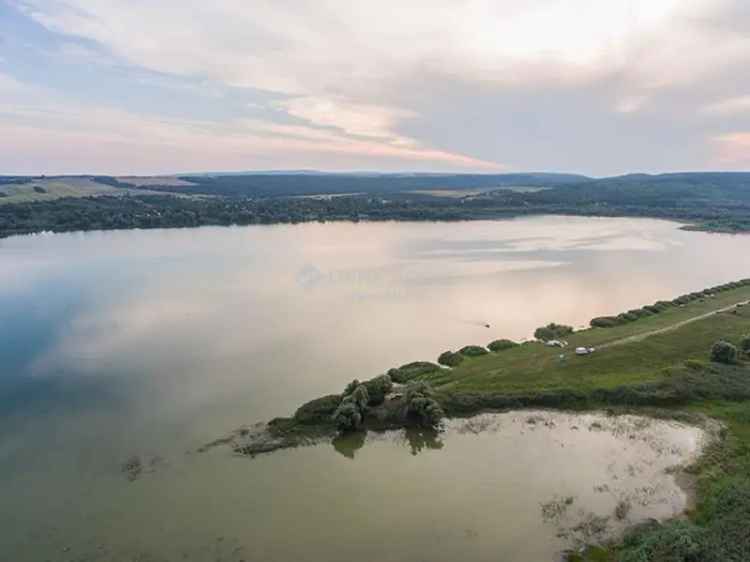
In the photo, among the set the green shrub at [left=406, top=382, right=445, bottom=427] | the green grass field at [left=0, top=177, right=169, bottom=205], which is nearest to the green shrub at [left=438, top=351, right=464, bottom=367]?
the green shrub at [left=406, top=382, right=445, bottom=427]

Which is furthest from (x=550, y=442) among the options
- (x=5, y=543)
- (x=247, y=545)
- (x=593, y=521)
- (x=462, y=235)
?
(x=462, y=235)

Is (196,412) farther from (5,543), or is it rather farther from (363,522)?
(363,522)

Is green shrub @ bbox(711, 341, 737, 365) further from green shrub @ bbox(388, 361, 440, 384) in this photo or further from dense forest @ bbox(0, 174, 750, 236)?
dense forest @ bbox(0, 174, 750, 236)

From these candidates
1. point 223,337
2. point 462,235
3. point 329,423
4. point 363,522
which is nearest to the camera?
point 363,522

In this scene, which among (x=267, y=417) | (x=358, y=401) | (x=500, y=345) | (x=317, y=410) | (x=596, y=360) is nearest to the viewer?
(x=358, y=401)

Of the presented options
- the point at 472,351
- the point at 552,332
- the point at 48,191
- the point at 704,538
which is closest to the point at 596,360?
the point at 552,332

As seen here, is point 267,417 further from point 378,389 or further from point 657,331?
point 657,331
